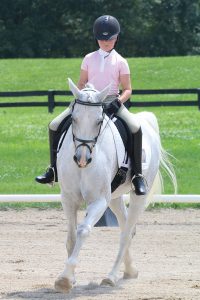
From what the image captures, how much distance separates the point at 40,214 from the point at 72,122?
614cm

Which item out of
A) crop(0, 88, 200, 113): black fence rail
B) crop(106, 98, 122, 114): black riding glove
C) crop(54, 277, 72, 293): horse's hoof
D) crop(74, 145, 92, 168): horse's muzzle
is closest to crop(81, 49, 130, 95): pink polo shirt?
crop(106, 98, 122, 114): black riding glove

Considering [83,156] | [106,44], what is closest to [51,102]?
[106,44]

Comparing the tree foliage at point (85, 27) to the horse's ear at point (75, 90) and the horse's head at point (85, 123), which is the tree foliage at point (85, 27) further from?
the horse's head at point (85, 123)

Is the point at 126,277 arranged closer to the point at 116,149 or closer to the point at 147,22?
the point at 116,149

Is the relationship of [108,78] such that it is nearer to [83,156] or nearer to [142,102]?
[83,156]

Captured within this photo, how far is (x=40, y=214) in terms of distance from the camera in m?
14.6

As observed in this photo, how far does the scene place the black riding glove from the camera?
30.7ft

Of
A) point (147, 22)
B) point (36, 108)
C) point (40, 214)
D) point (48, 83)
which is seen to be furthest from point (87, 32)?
point (40, 214)

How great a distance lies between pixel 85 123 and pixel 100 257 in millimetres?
2883

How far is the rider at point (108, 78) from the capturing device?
9.37 m

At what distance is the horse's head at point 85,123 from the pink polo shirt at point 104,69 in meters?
0.68

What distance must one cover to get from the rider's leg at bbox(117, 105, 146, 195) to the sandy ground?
37.6 inches

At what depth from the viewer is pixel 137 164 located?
963 centimetres

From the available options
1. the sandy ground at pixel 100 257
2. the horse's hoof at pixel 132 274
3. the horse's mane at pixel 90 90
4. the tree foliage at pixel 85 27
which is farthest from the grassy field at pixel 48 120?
the tree foliage at pixel 85 27
